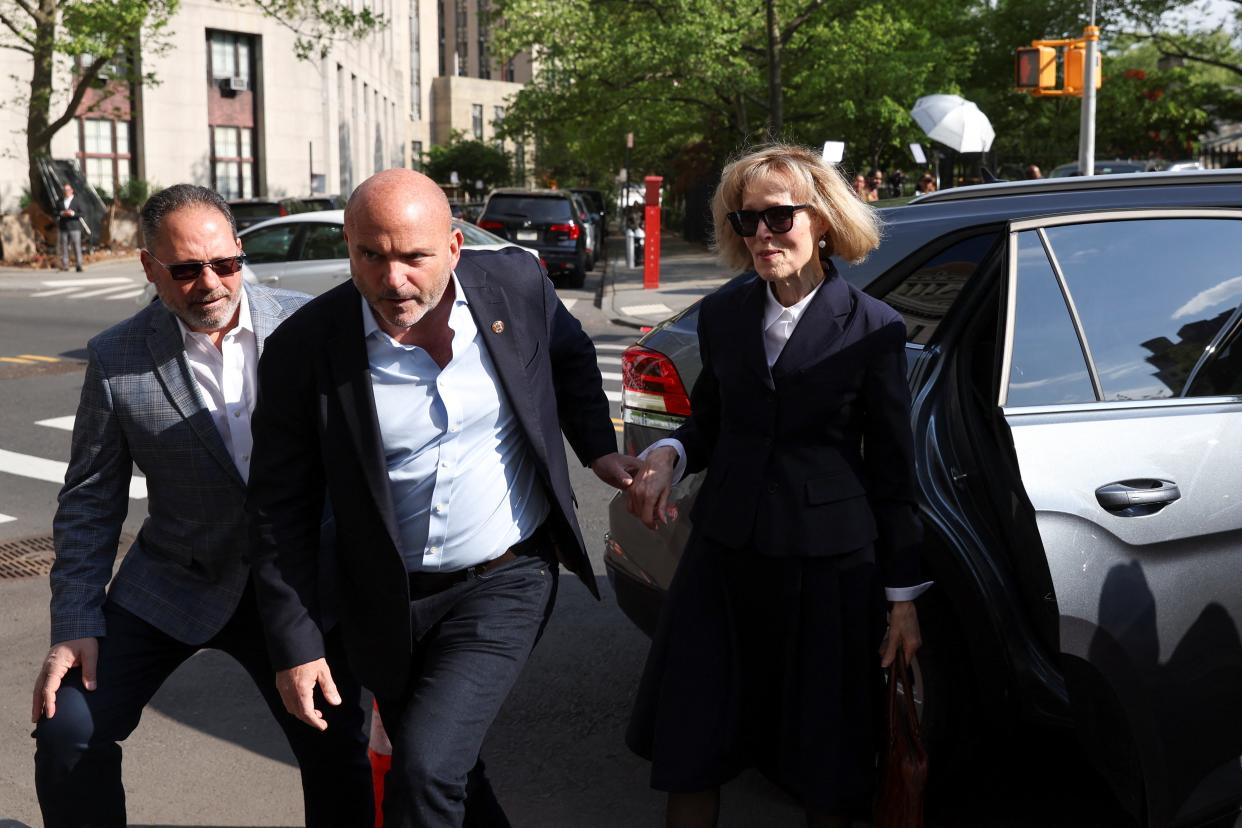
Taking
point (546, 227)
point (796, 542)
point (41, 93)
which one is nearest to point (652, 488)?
point (796, 542)

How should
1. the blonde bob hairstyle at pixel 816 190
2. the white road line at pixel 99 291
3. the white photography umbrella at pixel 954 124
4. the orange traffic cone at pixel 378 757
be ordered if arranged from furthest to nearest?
the white road line at pixel 99 291
the white photography umbrella at pixel 954 124
the orange traffic cone at pixel 378 757
the blonde bob hairstyle at pixel 816 190

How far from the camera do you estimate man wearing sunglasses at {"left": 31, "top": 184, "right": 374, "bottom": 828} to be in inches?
124

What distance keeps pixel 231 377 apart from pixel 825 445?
1.40 meters

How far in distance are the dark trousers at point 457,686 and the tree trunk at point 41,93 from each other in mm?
28482

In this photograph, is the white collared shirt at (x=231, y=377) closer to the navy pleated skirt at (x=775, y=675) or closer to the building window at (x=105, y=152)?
the navy pleated skirt at (x=775, y=675)

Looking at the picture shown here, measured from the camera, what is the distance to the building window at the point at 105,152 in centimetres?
4241

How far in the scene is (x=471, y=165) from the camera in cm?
8781

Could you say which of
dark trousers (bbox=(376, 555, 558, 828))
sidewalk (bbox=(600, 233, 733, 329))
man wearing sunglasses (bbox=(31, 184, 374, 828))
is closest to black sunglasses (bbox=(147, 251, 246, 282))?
man wearing sunglasses (bbox=(31, 184, 374, 828))

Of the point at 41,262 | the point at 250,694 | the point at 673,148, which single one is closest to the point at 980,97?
the point at 673,148

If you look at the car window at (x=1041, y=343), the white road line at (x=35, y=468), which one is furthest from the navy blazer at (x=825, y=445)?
the white road line at (x=35, y=468)

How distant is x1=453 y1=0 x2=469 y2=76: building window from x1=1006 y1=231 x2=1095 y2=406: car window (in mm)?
156630

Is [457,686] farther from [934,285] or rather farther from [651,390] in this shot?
[934,285]

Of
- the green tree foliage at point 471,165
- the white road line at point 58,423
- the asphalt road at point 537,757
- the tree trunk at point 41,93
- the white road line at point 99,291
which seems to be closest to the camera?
the asphalt road at point 537,757

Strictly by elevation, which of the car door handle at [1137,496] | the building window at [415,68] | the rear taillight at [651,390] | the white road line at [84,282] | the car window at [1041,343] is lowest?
the white road line at [84,282]
